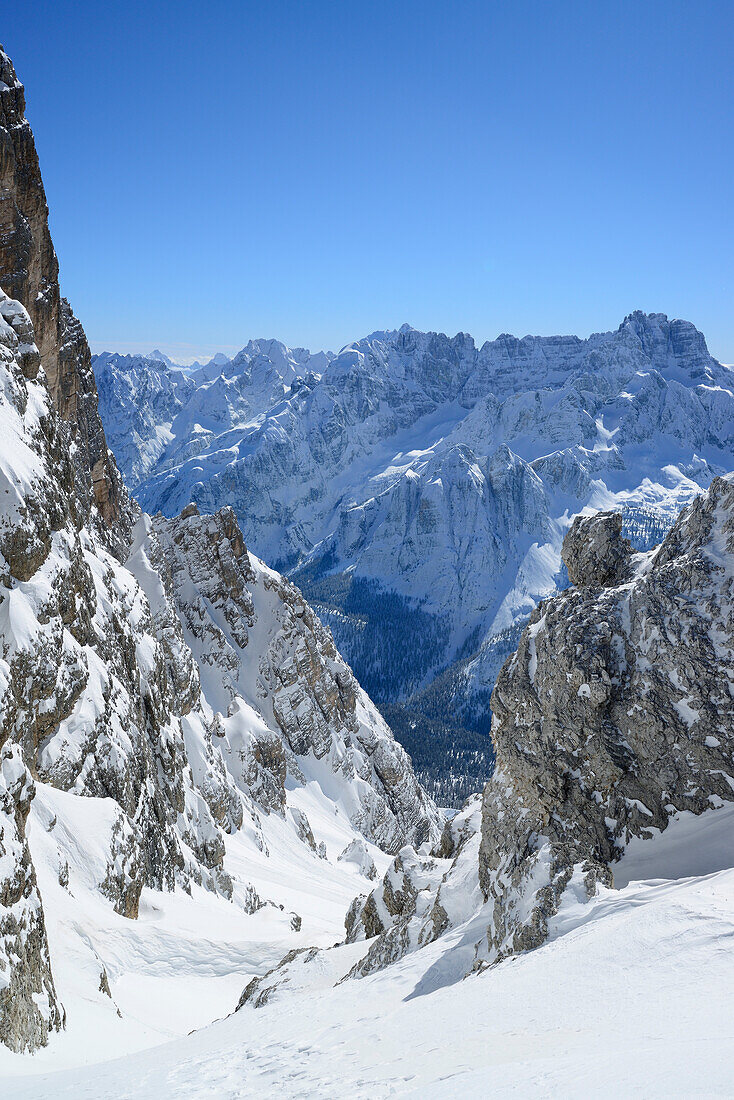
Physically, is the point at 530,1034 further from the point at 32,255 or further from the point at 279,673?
the point at 279,673

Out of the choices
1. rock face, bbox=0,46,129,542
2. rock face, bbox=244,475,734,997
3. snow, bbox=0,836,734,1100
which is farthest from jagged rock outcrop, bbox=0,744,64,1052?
rock face, bbox=0,46,129,542

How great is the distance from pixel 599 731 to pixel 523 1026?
39.2 feet

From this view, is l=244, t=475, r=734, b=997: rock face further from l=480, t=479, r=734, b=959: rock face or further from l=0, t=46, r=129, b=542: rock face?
l=0, t=46, r=129, b=542: rock face

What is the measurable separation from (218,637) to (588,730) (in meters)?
74.5

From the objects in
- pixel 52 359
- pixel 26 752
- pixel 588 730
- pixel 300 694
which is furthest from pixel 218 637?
pixel 588 730

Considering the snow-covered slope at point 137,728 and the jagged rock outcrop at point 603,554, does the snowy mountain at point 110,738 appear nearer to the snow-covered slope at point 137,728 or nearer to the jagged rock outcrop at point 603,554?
the snow-covered slope at point 137,728

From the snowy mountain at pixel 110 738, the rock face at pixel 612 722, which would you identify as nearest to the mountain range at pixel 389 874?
the rock face at pixel 612 722

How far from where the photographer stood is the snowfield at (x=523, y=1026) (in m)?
11.0

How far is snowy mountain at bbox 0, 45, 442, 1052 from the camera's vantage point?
1088 inches

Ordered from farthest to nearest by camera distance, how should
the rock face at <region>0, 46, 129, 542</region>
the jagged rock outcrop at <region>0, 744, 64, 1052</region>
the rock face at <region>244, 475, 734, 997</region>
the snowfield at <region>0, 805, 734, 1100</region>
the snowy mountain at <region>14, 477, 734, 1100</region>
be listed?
1. the rock face at <region>0, 46, 129, 542</region>
2. the rock face at <region>244, 475, 734, 997</region>
3. the jagged rock outcrop at <region>0, 744, 64, 1052</region>
4. the snowy mountain at <region>14, 477, 734, 1100</region>
5. the snowfield at <region>0, 805, 734, 1100</region>

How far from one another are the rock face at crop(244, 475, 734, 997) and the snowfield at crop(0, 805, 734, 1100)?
1055 millimetres

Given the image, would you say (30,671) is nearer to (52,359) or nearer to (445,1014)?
(445,1014)

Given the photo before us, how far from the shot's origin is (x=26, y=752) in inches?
1172

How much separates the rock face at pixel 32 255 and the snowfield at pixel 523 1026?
32.7 metres
